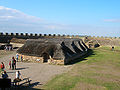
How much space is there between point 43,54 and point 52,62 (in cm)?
218

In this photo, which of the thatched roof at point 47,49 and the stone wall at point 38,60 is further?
the thatched roof at point 47,49

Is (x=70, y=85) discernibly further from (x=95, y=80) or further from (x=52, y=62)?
(x=52, y=62)

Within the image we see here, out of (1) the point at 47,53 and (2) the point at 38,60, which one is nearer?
(1) the point at 47,53

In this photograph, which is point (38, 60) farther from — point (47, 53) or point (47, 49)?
point (47, 49)

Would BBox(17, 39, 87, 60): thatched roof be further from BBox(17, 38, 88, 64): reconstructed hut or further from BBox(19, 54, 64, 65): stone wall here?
BBox(19, 54, 64, 65): stone wall

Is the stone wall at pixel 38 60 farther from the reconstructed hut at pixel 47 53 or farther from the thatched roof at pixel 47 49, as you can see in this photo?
the thatched roof at pixel 47 49

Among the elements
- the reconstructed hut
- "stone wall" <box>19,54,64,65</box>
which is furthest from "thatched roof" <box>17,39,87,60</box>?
"stone wall" <box>19,54,64,65</box>

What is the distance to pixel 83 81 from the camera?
521 inches

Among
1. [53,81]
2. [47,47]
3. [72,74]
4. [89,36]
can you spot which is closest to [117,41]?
[89,36]

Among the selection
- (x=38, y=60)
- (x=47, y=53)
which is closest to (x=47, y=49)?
(x=47, y=53)

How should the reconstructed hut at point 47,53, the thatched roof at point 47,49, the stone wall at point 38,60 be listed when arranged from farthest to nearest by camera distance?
the thatched roof at point 47,49, the reconstructed hut at point 47,53, the stone wall at point 38,60

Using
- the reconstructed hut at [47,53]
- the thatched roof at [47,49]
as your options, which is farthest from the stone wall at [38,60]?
the thatched roof at [47,49]

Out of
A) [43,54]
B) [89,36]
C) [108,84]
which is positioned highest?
[89,36]

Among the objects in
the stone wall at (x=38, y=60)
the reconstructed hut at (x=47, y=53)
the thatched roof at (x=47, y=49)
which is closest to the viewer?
the stone wall at (x=38, y=60)
